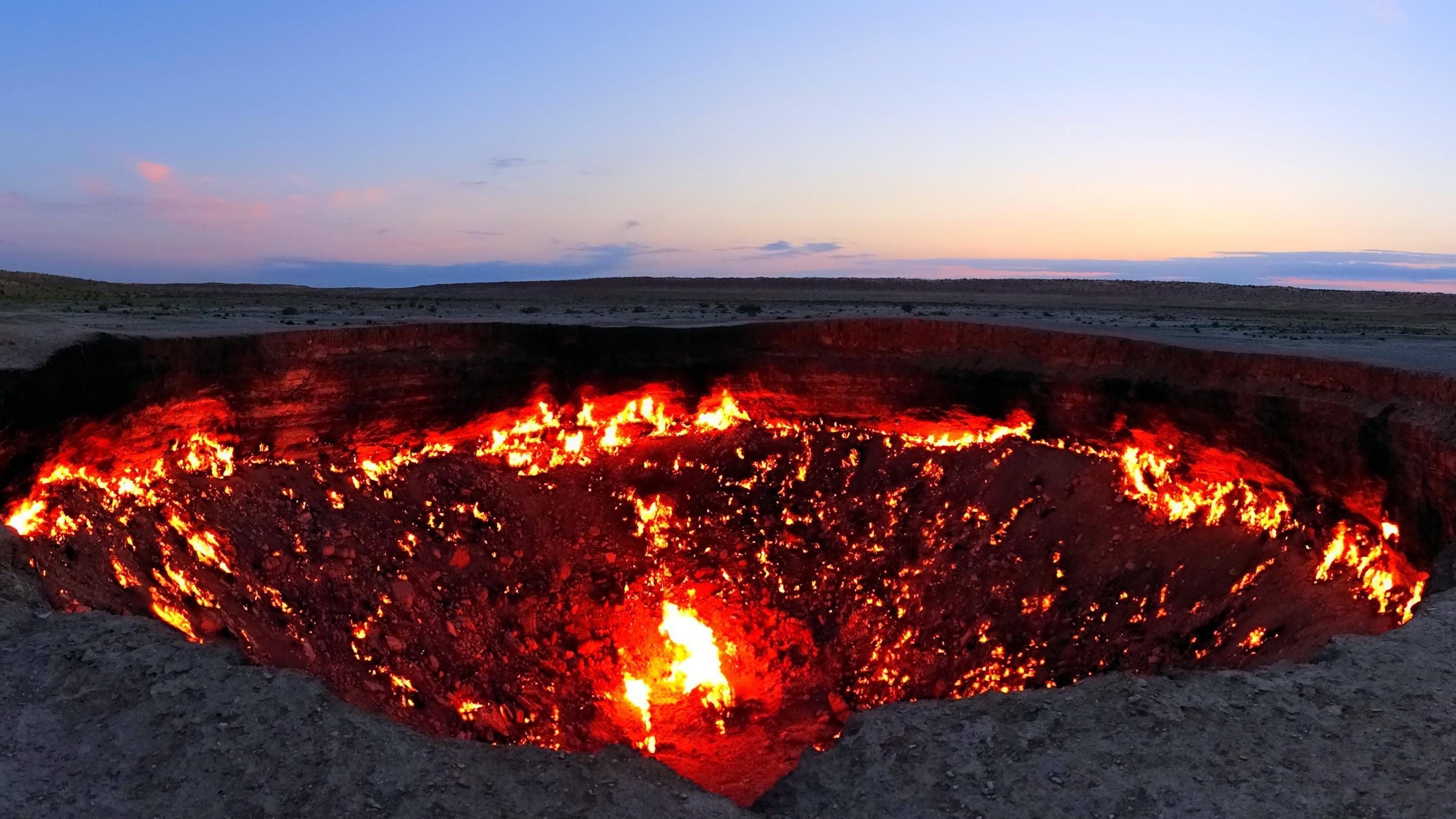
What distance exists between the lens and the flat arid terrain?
20.9 m

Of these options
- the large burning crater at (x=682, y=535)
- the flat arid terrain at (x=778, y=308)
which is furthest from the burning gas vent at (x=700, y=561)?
the flat arid terrain at (x=778, y=308)

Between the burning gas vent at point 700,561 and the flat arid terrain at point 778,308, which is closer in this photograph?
the burning gas vent at point 700,561

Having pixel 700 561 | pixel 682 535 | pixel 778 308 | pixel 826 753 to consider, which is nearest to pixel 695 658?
pixel 700 561

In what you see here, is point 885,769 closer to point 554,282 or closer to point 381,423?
point 381,423

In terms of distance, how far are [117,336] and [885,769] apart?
15.5 m

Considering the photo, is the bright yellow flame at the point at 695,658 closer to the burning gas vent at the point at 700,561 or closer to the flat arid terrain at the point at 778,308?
the burning gas vent at the point at 700,561

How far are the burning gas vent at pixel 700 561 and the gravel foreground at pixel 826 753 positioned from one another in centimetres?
302

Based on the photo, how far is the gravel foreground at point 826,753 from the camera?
7.01m

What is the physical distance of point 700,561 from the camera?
20.9 meters

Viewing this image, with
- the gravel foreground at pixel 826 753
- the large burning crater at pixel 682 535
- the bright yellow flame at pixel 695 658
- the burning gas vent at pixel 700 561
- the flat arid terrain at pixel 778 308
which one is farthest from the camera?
the flat arid terrain at pixel 778 308

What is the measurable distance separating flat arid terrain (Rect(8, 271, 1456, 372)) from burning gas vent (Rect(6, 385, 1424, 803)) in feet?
9.62

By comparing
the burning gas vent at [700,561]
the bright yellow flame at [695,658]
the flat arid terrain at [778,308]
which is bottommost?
the bright yellow flame at [695,658]

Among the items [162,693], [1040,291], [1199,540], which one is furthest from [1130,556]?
[1040,291]

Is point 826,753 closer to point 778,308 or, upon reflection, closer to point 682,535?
point 682,535
